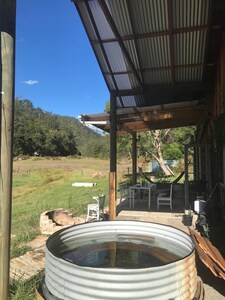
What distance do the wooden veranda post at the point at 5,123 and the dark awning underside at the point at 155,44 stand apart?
2925 mm

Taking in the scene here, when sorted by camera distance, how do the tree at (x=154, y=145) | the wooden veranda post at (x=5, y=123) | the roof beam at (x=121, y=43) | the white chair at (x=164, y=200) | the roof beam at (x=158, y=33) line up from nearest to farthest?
the wooden veranda post at (x=5, y=123)
the roof beam at (x=121, y=43)
the roof beam at (x=158, y=33)
the white chair at (x=164, y=200)
the tree at (x=154, y=145)

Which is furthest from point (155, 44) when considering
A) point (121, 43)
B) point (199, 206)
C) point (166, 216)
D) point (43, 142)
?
point (43, 142)

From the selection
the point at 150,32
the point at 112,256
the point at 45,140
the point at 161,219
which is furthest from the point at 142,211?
the point at 45,140

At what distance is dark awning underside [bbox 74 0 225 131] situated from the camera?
553cm

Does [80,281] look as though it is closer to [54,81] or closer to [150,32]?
[150,32]

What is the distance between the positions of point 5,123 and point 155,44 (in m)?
4.90

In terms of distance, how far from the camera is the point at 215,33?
246 inches

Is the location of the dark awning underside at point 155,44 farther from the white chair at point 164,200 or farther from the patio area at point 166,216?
the patio area at point 166,216

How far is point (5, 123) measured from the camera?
2.37 m

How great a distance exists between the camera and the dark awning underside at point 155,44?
218 inches

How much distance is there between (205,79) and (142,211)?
3.72 metres

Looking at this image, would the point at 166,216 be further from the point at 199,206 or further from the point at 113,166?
the point at 113,166

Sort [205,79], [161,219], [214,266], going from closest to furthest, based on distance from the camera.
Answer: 1. [214,266]
2. [161,219]
3. [205,79]

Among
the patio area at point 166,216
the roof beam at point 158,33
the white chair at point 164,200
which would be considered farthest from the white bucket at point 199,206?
the roof beam at point 158,33
